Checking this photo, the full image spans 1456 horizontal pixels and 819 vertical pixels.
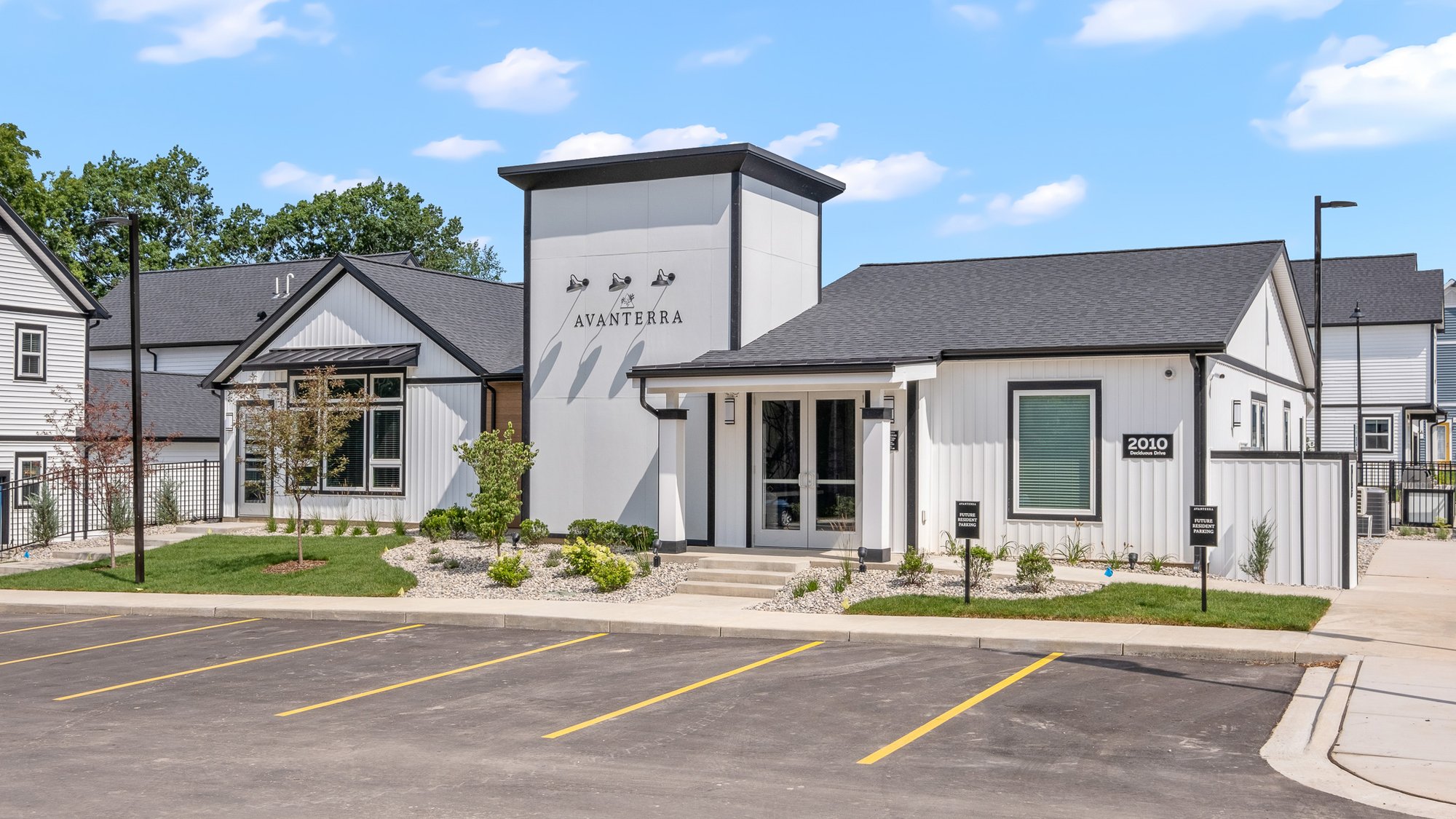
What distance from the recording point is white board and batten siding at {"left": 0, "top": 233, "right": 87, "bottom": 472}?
1166 inches

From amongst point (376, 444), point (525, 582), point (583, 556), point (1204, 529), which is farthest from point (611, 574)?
point (376, 444)

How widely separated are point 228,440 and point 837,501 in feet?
49.2

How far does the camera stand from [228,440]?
28641 mm

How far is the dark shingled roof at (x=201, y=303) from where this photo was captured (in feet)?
139

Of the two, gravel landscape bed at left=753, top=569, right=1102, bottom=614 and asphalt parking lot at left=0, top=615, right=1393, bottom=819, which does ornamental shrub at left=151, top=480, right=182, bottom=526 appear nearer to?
asphalt parking lot at left=0, top=615, right=1393, bottom=819

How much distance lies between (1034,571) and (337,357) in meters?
16.0

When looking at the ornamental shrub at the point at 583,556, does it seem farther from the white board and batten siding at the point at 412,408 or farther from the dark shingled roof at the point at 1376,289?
the dark shingled roof at the point at 1376,289

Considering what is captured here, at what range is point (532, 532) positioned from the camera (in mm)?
22531

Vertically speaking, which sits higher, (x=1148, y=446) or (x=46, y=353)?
(x=46, y=353)

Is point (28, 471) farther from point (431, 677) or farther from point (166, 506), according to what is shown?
point (431, 677)

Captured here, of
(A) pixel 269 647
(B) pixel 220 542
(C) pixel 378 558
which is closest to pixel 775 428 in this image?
(C) pixel 378 558

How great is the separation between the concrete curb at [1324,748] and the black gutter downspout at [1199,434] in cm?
639

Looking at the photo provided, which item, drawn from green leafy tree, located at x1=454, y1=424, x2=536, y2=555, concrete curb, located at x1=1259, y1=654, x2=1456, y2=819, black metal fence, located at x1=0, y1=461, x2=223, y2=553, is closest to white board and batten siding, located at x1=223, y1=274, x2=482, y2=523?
Result: black metal fence, located at x1=0, y1=461, x2=223, y2=553

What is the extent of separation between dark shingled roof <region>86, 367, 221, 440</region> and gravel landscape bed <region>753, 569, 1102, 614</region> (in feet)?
71.6
